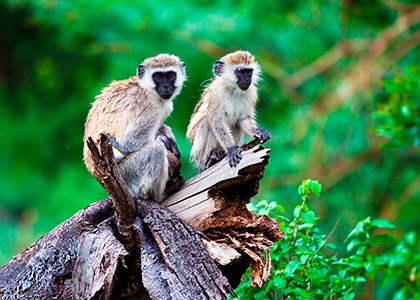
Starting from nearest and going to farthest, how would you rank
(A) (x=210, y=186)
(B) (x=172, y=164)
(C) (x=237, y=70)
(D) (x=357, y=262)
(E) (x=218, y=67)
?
(D) (x=357, y=262) → (A) (x=210, y=186) → (B) (x=172, y=164) → (C) (x=237, y=70) → (E) (x=218, y=67)

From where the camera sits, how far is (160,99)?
14.4 feet

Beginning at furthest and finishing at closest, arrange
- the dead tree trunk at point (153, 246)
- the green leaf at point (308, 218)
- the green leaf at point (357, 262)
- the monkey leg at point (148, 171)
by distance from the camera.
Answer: the monkey leg at point (148, 171), the green leaf at point (308, 218), the green leaf at point (357, 262), the dead tree trunk at point (153, 246)

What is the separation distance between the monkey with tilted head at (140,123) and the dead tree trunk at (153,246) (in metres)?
0.29

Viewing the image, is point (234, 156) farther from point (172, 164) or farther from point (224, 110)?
point (224, 110)

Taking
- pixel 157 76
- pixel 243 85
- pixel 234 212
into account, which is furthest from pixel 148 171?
pixel 243 85

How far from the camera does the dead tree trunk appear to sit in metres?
3.29

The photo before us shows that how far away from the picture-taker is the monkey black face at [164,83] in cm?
436

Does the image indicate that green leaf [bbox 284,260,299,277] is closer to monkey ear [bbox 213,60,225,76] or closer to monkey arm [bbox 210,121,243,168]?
monkey arm [bbox 210,121,243,168]

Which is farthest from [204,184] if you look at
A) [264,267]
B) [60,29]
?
[60,29]

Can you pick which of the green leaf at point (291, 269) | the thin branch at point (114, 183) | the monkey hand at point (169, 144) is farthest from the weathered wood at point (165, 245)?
the monkey hand at point (169, 144)

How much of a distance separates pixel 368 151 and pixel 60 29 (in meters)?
5.76

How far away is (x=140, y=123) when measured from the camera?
13.8 ft

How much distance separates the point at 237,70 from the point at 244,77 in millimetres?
105

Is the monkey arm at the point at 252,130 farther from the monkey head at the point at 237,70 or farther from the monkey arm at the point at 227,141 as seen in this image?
the monkey head at the point at 237,70
